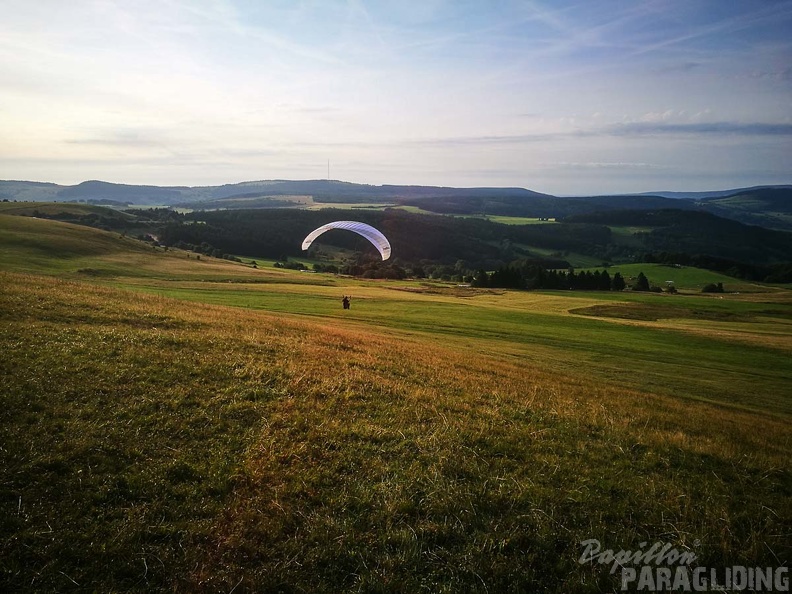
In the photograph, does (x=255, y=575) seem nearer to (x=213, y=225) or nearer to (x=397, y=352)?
(x=397, y=352)

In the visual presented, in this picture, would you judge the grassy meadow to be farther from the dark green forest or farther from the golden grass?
the dark green forest

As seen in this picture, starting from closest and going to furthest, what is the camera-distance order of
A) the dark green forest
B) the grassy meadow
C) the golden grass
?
1. the grassy meadow
2. the golden grass
3. the dark green forest

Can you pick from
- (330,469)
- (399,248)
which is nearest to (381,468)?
(330,469)

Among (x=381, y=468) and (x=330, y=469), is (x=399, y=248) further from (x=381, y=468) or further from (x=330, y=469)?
(x=330, y=469)

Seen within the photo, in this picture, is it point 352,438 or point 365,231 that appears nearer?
point 352,438

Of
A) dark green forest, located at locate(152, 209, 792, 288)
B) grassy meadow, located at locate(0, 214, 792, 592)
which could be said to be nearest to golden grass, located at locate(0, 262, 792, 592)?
grassy meadow, located at locate(0, 214, 792, 592)

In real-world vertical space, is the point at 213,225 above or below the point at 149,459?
above

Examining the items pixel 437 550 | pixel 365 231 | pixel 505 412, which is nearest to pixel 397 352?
pixel 505 412

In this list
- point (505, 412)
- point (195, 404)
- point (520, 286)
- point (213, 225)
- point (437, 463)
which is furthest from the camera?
point (213, 225)

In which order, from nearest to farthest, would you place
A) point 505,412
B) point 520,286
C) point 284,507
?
point 284,507 → point 505,412 → point 520,286
